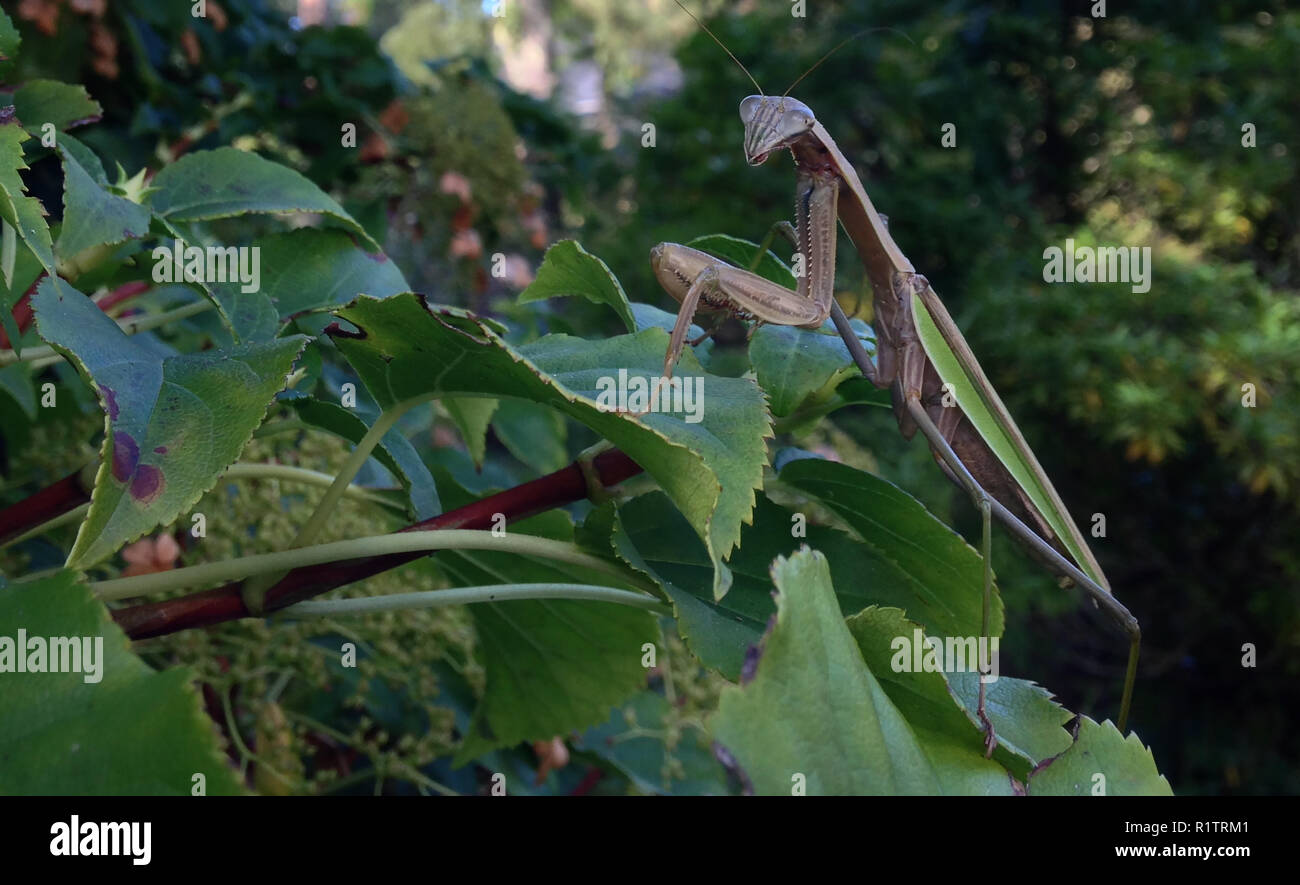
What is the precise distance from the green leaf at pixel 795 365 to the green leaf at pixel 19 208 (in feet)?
1.11

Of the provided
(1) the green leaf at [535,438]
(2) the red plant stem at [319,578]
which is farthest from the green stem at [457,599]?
(1) the green leaf at [535,438]

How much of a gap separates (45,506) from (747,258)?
455mm

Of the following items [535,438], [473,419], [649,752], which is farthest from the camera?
[535,438]

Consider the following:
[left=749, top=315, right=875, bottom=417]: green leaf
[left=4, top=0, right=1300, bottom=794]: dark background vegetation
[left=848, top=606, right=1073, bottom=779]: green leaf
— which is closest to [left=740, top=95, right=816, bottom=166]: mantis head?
[left=749, top=315, right=875, bottom=417]: green leaf

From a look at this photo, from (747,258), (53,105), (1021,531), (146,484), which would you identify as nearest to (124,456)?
(146,484)

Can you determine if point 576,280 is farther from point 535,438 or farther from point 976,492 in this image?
point 535,438

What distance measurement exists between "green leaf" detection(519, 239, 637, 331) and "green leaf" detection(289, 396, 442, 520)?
0.11m

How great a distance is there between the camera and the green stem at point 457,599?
502 millimetres

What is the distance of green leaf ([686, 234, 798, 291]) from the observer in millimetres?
708

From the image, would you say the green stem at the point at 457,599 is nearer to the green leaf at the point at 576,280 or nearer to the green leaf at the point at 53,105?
the green leaf at the point at 576,280

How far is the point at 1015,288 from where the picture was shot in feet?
8.10

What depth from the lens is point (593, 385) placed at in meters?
0.44

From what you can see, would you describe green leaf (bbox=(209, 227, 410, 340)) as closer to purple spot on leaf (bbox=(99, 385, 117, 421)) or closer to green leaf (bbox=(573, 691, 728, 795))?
purple spot on leaf (bbox=(99, 385, 117, 421))
